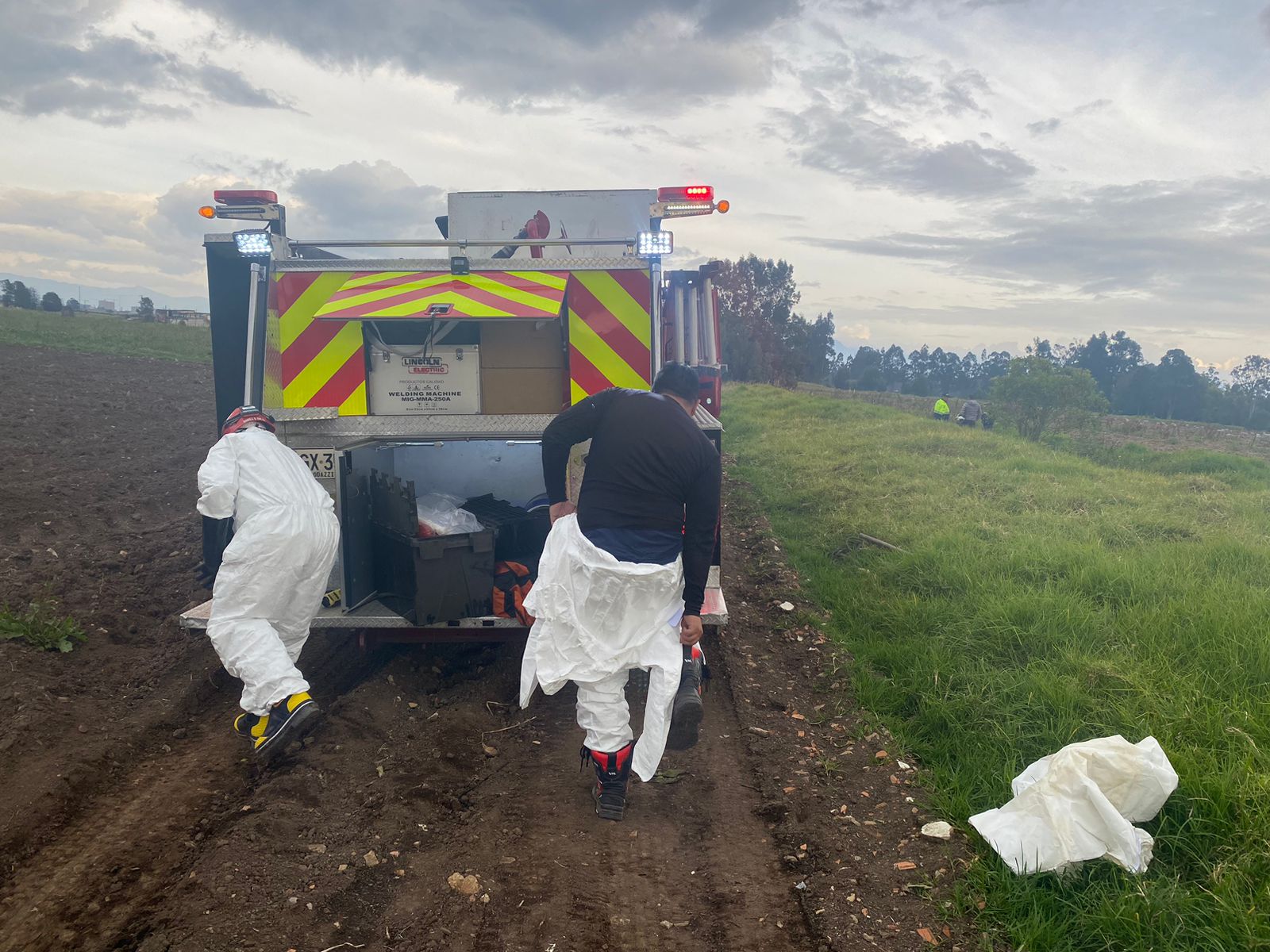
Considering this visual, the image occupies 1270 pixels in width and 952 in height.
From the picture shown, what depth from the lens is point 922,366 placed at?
105 metres

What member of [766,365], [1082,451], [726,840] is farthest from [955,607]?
[766,365]

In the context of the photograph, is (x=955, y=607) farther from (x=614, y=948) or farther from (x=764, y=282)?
(x=764, y=282)

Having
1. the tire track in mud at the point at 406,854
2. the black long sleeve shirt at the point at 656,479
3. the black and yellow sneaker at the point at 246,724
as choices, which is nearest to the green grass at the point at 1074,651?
the tire track in mud at the point at 406,854

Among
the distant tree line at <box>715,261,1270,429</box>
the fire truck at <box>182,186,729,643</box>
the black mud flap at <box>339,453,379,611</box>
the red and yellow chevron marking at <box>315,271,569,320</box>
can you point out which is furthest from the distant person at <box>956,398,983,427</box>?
the black mud flap at <box>339,453,379,611</box>

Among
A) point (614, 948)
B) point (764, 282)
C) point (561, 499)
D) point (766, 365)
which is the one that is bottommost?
point (614, 948)

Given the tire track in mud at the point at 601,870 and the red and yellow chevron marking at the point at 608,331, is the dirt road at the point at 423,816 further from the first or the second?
the red and yellow chevron marking at the point at 608,331

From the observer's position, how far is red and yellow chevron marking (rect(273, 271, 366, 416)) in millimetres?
5129

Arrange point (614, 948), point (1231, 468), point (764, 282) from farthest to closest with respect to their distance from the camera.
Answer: point (764, 282) → point (1231, 468) → point (614, 948)

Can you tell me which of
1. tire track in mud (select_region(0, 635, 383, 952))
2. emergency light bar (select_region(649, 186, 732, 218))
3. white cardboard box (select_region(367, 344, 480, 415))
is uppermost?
emergency light bar (select_region(649, 186, 732, 218))

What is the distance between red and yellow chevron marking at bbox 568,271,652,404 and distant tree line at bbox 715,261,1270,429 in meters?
18.4

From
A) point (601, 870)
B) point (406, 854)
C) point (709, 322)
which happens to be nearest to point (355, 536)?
point (406, 854)

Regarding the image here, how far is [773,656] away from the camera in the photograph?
223 inches

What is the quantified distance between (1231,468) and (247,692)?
14601 mm

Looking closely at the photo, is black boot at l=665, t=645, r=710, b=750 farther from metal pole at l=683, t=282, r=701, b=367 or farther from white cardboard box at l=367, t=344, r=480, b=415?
metal pole at l=683, t=282, r=701, b=367
